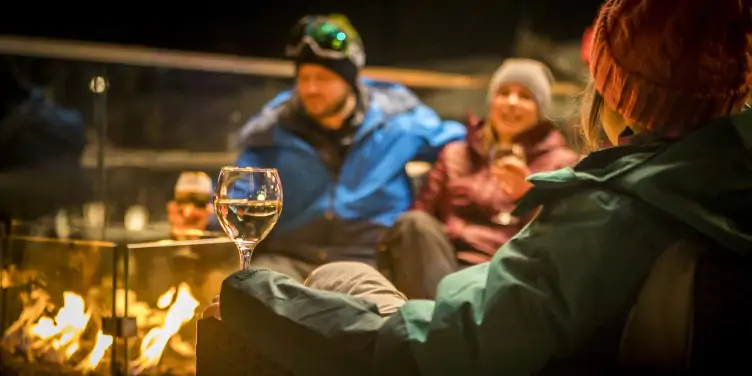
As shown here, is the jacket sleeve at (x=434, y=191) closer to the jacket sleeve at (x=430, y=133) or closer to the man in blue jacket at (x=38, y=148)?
the jacket sleeve at (x=430, y=133)

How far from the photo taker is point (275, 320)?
1118 mm

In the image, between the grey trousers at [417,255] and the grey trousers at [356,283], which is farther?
the grey trousers at [417,255]

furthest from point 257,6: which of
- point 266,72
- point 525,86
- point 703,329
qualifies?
point 703,329

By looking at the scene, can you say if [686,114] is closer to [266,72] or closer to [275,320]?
[275,320]

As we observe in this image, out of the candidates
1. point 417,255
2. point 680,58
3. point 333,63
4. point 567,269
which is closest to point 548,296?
point 567,269

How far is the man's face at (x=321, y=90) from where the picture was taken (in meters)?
2.59

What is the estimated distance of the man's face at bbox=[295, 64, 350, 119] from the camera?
2594 millimetres

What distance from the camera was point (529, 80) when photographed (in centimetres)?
264

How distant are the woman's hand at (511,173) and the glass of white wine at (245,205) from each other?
1083 millimetres

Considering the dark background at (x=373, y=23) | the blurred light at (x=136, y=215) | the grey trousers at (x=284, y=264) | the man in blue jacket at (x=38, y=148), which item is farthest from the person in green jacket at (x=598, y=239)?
the dark background at (x=373, y=23)

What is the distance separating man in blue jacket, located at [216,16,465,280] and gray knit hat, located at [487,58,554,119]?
315 millimetres

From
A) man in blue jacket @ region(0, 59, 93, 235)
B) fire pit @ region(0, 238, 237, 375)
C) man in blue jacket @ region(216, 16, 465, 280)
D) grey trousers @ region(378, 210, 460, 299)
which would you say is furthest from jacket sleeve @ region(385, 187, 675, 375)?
man in blue jacket @ region(0, 59, 93, 235)

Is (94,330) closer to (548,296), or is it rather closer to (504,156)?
(548,296)

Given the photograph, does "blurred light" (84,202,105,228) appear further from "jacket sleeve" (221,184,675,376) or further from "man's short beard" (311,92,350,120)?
"jacket sleeve" (221,184,675,376)
